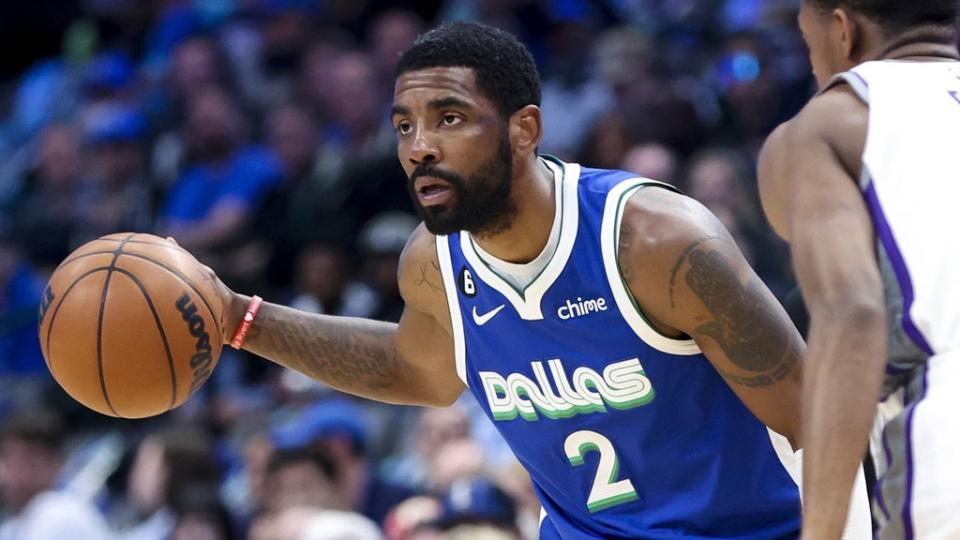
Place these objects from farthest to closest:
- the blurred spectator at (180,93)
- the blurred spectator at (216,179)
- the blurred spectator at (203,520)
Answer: the blurred spectator at (180,93), the blurred spectator at (216,179), the blurred spectator at (203,520)

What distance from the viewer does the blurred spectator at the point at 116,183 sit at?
34.7ft

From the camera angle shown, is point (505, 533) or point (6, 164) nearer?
point (505, 533)

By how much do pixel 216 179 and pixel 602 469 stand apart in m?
6.66

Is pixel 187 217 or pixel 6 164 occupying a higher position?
pixel 187 217

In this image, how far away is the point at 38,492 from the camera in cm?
781

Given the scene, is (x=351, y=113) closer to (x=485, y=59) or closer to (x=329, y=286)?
(x=329, y=286)

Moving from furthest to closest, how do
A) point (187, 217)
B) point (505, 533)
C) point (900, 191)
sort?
A: point (187, 217) → point (505, 533) → point (900, 191)

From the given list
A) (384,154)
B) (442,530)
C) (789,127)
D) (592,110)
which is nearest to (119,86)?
(384,154)

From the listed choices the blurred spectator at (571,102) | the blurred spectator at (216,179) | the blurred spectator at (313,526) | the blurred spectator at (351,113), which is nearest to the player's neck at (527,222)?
the blurred spectator at (313,526)

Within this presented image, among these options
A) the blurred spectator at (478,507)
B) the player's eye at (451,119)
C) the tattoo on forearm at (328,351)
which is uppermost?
the player's eye at (451,119)

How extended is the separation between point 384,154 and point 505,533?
371 cm

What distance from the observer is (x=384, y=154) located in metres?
9.10

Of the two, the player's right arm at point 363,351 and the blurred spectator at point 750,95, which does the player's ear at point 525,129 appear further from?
the blurred spectator at point 750,95

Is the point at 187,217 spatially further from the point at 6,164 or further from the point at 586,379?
the point at 586,379
